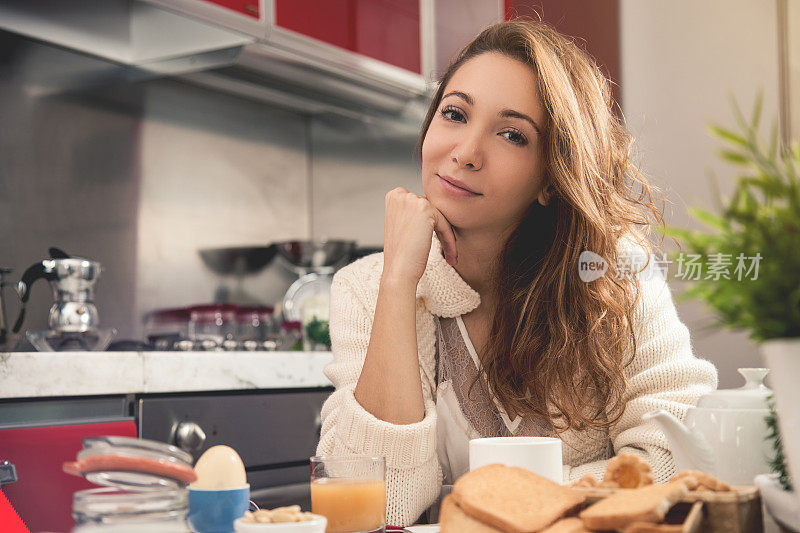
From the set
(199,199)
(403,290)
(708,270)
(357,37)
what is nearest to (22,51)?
(199,199)

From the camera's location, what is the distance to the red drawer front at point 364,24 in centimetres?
256

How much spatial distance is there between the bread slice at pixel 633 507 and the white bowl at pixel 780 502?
60 mm

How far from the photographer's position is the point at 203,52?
7.87ft

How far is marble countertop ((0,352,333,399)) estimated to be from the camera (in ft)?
5.54

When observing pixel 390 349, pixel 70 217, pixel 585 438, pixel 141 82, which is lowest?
pixel 585 438

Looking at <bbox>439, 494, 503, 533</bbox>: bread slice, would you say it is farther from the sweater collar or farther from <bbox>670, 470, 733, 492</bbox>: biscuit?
the sweater collar

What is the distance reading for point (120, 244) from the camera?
2.55 meters

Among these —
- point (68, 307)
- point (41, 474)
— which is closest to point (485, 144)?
point (41, 474)

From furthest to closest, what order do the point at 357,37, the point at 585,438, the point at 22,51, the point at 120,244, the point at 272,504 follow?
the point at 357,37, the point at 120,244, the point at 22,51, the point at 272,504, the point at 585,438

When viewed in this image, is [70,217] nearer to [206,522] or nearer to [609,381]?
[609,381]

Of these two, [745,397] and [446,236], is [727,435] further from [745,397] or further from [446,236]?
[446,236]

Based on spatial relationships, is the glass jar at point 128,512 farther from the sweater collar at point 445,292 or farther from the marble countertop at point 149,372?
the marble countertop at point 149,372

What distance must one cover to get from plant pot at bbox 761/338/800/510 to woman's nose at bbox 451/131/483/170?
86 centimetres

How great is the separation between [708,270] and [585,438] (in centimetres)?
86
